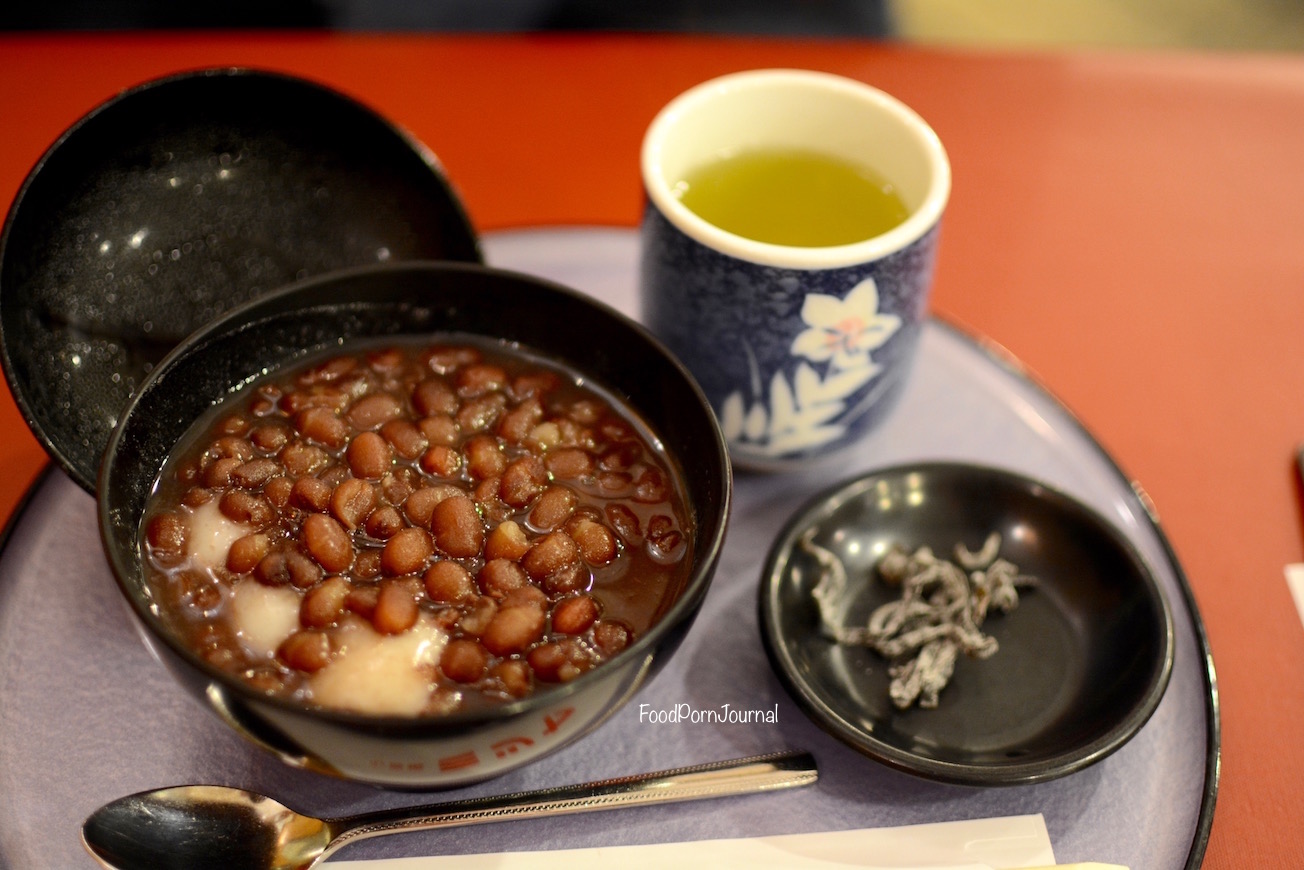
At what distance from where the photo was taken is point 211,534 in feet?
3.94

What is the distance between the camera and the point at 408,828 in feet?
3.78

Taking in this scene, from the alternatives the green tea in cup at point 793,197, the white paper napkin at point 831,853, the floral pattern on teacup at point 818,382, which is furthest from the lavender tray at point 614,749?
the green tea in cup at point 793,197

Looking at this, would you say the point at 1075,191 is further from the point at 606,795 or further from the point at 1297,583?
the point at 606,795

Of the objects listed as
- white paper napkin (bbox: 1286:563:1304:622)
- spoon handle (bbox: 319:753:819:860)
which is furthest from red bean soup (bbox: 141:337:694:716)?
white paper napkin (bbox: 1286:563:1304:622)

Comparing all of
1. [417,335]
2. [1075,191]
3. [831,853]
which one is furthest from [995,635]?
[1075,191]

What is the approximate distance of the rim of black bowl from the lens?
95 cm

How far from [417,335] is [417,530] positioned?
36 cm

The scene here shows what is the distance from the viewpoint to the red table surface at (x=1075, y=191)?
1651mm

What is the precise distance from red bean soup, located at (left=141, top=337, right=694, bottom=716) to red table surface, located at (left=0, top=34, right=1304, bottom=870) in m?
0.53

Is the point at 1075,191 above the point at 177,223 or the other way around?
the other way around

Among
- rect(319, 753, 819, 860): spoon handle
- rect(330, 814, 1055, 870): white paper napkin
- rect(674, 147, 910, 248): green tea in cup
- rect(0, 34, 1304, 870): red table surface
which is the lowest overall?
rect(330, 814, 1055, 870): white paper napkin

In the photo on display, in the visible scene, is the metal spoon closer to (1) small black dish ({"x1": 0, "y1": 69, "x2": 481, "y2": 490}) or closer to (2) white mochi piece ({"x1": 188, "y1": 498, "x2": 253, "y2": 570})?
(2) white mochi piece ({"x1": 188, "y1": 498, "x2": 253, "y2": 570})

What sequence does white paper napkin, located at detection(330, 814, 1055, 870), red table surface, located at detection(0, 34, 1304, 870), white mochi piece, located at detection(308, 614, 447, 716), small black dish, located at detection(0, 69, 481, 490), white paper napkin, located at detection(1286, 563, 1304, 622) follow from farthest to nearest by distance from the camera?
red table surface, located at detection(0, 34, 1304, 870), white paper napkin, located at detection(1286, 563, 1304, 622), small black dish, located at detection(0, 69, 481, 490), white paper napkin, located at detection(330, 814, 1055, 870), white mochi piece, located at detection(308, 614, 447, 716)

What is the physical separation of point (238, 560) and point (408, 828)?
356 mm
